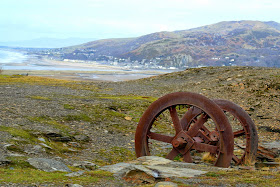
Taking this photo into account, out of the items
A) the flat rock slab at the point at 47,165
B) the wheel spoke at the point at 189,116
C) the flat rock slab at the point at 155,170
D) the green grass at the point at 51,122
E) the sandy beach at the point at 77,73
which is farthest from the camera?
the sandy beach at the point at 77,73

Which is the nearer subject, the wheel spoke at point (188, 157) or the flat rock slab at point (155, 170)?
the flat rock slab at point (155, 170)

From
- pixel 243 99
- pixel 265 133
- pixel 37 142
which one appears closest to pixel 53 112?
pixel 37 142

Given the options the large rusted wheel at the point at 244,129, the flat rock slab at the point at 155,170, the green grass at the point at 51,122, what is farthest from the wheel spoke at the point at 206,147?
the green grass at the point at 51,122

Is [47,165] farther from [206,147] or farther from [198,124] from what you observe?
[206,147]

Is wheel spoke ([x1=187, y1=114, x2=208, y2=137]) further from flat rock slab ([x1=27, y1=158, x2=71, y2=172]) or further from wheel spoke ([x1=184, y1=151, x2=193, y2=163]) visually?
flat rock slab ([x1=27, y1=158, x2=71, y2=172])

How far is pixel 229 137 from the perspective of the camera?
10.3m

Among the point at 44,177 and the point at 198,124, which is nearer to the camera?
the point at 44,177

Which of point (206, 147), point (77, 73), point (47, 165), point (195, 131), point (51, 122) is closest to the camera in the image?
point (47, 165)

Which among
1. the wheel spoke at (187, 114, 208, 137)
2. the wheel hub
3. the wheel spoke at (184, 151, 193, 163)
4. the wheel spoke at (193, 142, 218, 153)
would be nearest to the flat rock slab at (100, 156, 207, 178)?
the wheel hub

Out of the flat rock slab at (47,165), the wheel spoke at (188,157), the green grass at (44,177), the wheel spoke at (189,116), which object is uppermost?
the wheel spoke at (189,116)

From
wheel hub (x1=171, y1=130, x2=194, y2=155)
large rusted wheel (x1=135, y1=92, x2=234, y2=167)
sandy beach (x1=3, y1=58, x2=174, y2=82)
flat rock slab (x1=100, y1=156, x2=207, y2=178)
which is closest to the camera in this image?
flat rock slab (x1=100, y1=156, x2=207, y2=178)

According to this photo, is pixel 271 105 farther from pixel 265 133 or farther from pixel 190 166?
pixel 190 166

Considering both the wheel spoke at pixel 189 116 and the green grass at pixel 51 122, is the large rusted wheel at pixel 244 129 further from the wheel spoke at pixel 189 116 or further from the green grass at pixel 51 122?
the green grass at pixel 51 122

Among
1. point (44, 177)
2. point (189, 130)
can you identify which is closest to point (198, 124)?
point (189, 130)
